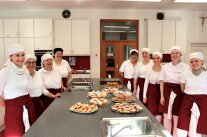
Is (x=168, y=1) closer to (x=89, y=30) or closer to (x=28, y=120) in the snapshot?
(x=89, y=30)

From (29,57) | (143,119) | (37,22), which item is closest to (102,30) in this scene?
(37,22)

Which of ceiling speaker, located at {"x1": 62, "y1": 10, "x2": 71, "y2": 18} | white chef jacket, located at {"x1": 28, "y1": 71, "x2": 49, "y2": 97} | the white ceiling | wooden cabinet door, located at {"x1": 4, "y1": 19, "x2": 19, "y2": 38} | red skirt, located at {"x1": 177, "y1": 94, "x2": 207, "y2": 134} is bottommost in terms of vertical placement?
red skirt, located at {"x1": 177, "y1": 94, "x2": 207, "y2": 134}

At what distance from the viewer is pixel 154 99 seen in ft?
11.8

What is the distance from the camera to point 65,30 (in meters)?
5.87

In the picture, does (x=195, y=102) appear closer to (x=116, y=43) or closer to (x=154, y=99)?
(x=154, y=99)

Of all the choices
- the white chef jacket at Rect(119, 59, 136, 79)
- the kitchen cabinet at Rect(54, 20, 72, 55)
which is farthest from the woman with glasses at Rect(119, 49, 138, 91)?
the kitchen cabinet at Rect(54, 20, 72, 55)

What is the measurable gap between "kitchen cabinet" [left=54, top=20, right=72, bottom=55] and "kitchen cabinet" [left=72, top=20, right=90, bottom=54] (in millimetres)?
132

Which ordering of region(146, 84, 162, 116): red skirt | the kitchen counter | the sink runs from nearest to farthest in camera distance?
the kitchen counter → the sink → region(146, 84, 162, 116): red skirt

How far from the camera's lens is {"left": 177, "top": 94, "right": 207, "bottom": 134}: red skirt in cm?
273

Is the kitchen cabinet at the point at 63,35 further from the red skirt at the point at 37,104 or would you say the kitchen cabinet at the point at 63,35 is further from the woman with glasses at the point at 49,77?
the red skirt at the point at 37,104

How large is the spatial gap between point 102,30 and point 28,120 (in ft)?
14.4

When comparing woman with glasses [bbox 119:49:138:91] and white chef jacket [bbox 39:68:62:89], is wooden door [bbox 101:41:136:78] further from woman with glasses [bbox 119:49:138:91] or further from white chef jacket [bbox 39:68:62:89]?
white chef jacket [bbox 39:68:62:89]

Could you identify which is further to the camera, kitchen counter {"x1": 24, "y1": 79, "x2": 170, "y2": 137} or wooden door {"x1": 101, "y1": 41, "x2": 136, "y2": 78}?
wooden door {"x1": 101, "y1": 41, "x2": 136, "y2": 78}

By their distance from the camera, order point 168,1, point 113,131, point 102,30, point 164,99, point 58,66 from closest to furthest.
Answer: point 113,131 → point 164,99 → point 58,66 → point 168,1 → point 102,30
